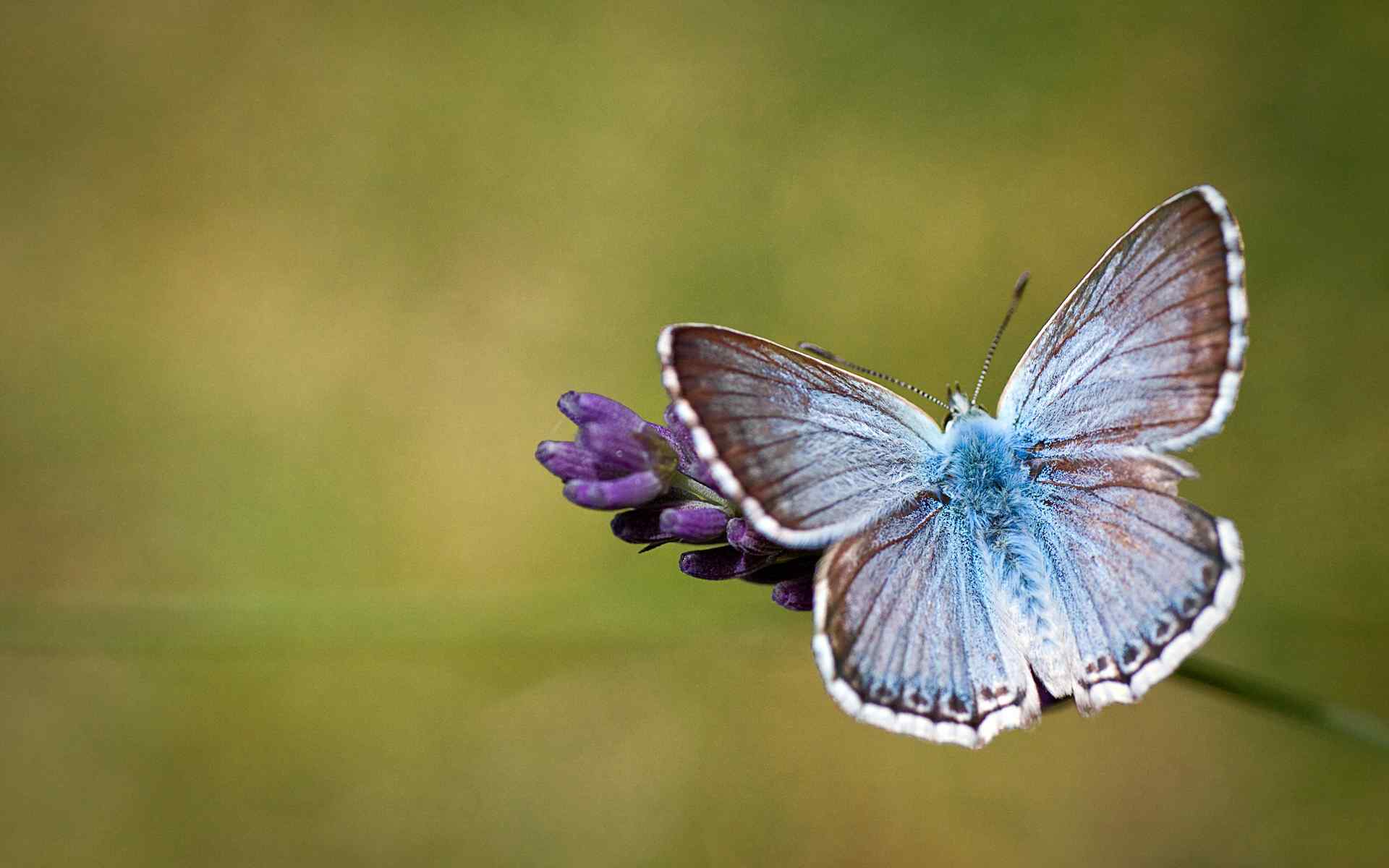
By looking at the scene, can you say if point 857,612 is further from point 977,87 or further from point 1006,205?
point 977,87

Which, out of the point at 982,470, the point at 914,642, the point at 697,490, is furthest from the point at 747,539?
the point at 982,470

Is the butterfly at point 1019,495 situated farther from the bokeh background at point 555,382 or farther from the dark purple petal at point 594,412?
the bokeh background at point 555,382

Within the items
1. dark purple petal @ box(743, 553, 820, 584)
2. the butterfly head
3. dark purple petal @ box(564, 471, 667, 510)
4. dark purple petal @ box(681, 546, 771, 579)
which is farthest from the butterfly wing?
dark purple petal @ box(564, 471, 667, 510)

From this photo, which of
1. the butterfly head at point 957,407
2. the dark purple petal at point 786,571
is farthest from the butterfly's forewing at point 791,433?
the dark purple petal at point 786,571

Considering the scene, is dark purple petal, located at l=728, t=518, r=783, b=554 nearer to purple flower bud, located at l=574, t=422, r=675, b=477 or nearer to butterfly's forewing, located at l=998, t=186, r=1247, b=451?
purple flower bud, located at l=574, t=422, r=675, b=477

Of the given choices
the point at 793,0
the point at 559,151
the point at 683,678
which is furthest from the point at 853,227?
the point at 683,678

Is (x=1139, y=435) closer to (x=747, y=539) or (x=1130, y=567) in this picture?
(x=1130, y=567)
